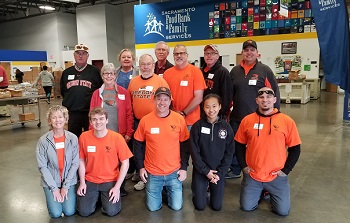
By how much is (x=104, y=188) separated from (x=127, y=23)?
55.9 ft

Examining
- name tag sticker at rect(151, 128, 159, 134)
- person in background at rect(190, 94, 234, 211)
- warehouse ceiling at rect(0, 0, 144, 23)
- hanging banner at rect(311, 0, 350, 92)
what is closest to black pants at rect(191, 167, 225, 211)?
person in background at rect(190, 94, 234, 211)

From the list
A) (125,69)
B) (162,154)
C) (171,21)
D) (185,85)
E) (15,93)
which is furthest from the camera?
(171,21)

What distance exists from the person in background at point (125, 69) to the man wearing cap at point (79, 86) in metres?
0.27

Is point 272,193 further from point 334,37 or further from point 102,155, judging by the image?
point 334,37

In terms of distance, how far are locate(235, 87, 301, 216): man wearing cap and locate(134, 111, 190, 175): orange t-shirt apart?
0.70 meters

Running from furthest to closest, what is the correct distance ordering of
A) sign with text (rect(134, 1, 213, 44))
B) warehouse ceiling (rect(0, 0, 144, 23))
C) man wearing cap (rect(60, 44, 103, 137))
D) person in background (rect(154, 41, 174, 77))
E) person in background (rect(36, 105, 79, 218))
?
warehouse ceiling (rect(0, 0, 144, 23)) → sign with text (rect(134, 1, 213, 44)) → person in background (rect(154, 41, 174, 77)) → man wearing cap (rect(60, 44, 103, 137)) → person in background (rect(36, 105, 79, 218))

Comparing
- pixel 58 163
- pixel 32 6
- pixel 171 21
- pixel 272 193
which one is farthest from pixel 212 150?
pixel 32 6

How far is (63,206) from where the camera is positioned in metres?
2.77

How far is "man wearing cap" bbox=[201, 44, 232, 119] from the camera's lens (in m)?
3.31

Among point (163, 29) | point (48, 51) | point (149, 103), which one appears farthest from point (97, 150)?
point (48, 51)

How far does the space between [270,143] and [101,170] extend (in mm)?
1635

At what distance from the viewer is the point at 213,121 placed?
2785 millimetres

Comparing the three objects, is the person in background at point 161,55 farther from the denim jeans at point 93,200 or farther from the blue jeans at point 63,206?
the blue jeans at point 63,206

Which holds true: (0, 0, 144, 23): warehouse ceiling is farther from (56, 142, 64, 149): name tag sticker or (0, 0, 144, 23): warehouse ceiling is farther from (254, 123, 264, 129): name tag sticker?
(254, 123, 264, 129): name tag sticker
